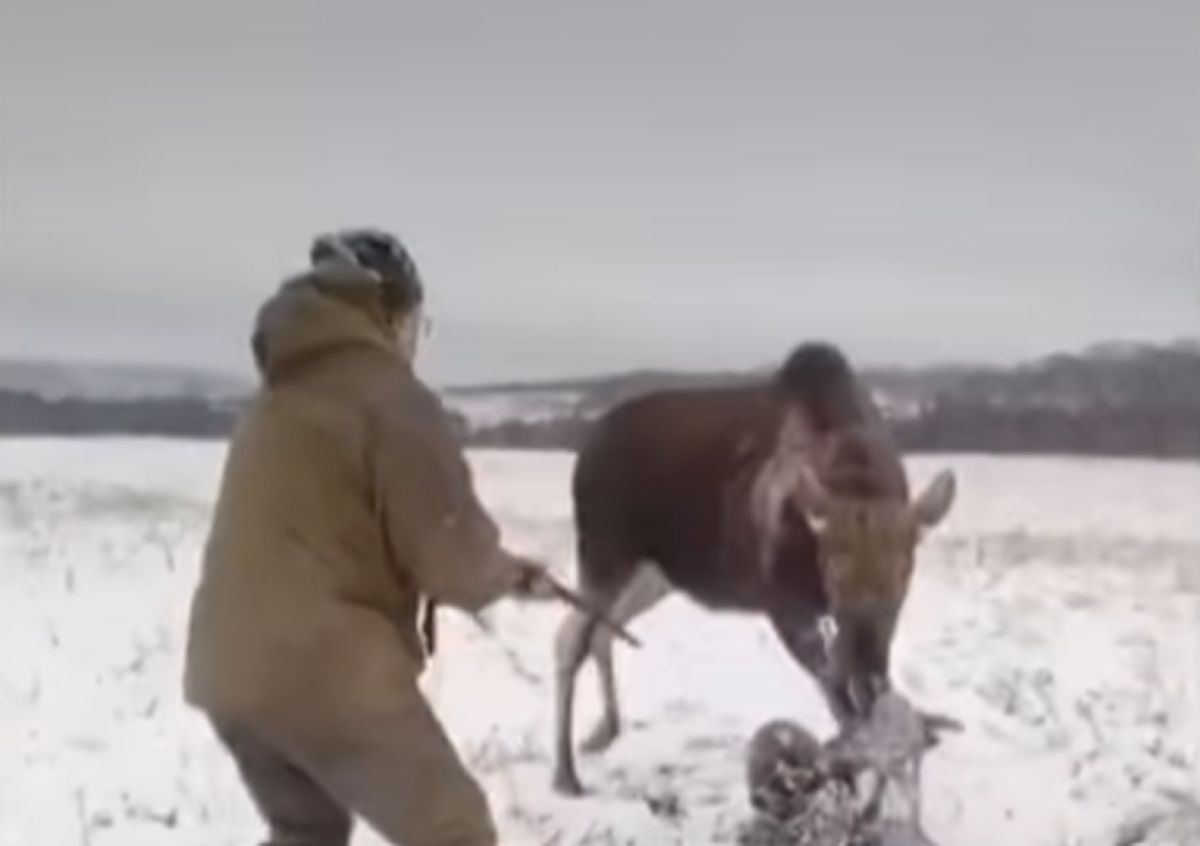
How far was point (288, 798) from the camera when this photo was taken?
183 cm

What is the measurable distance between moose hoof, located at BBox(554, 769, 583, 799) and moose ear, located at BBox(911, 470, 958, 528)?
35cm

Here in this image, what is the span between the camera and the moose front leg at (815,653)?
6.72 feet

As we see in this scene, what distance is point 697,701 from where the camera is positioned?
207 cm

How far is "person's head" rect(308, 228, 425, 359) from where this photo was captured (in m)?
1.88

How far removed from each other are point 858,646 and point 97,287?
70 cm

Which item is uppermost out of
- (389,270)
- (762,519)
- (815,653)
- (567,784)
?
(389,270)

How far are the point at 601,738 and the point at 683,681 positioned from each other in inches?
3.3

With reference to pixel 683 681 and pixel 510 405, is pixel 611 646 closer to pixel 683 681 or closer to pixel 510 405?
pixel 683 681

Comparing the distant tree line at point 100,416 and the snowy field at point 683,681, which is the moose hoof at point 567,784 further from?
the distant tree line at point 100,416

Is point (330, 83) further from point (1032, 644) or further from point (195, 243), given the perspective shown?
point (1032, 644)

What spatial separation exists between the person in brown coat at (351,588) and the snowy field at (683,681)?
279mm

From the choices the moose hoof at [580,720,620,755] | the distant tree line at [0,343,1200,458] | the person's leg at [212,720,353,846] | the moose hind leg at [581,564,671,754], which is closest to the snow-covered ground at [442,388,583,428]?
the distant tree line at [0,343,1200,458]

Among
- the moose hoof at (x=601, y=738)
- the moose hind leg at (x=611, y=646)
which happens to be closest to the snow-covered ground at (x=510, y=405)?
the moose hind leg at (x=611, y=646)

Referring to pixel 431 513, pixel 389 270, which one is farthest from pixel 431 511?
pixel 389 270
